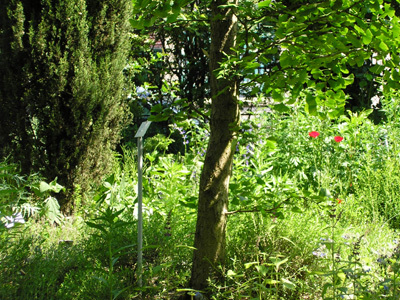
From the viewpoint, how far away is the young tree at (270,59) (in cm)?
167

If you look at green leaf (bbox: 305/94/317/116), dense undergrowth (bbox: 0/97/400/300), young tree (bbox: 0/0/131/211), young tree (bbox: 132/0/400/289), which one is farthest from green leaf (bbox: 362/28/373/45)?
young tree (bbox: 0/0/131/211)

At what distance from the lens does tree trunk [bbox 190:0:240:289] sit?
2.08m

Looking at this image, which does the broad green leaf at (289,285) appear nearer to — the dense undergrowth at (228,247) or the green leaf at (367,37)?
the dense undergrowth at (228,247)

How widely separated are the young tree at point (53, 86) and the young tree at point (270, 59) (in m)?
1.99

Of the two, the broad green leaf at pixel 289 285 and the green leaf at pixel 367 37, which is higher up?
the green leaf at pixel 367 37

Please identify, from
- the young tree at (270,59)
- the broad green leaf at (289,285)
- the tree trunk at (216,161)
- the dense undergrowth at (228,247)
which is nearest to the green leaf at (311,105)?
the young tree at (270,59)

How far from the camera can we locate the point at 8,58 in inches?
146

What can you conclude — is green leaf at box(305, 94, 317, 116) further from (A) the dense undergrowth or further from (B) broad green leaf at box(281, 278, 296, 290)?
(B) broad green leaf at box(281, 278, 296, 290)

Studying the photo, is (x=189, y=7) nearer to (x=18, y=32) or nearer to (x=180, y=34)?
(x=180, y=34)

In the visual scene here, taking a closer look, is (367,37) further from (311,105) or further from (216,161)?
(216,161)

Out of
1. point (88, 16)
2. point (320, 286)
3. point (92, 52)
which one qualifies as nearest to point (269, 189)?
point (320, 286)

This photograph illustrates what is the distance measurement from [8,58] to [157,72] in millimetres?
3216

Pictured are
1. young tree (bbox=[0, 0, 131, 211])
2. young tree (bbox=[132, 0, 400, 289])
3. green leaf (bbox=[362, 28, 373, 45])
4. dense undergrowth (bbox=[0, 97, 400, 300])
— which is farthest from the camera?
young tree (bbox=[0, 0, 131, 211])

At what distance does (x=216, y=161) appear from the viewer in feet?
6.91
